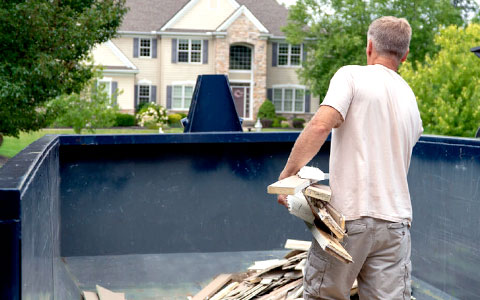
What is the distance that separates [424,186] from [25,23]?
43.9 ft

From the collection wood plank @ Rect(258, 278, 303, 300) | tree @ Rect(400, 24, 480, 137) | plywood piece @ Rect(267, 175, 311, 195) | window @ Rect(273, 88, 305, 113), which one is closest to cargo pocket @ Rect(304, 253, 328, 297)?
plywood piece @ Rect(267, 175, 311, 195)

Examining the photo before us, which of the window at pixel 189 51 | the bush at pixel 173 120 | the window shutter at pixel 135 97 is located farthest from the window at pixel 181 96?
the bush at pixel 173 120

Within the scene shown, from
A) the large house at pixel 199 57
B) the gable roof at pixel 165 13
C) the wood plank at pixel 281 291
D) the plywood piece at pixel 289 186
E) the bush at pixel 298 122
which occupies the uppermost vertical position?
the gable roof at pixel 165 13

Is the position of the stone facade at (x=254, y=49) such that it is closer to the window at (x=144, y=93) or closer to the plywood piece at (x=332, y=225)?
the window at (x=144, y=93)

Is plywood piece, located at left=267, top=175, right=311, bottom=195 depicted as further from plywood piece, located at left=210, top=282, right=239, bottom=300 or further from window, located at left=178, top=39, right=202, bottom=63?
window, located at left=178, top=39, right=202, bottom=63

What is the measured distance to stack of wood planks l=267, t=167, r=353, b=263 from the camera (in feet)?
9.82

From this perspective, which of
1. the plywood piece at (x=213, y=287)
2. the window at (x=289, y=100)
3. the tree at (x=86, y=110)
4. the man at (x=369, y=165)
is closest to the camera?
the man at (x=369, y=165)

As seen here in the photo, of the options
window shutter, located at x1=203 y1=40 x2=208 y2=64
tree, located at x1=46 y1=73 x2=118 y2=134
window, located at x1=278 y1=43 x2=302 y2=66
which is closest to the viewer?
tree, located at x1=46 y1=73 x2=118 y2=134

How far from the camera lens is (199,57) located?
45875mm

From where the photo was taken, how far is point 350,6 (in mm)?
43344

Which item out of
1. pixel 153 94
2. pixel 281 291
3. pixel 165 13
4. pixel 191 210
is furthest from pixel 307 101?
pixel 281 291

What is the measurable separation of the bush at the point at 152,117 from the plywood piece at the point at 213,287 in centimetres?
3402

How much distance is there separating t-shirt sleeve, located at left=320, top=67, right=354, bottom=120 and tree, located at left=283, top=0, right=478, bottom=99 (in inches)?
1583

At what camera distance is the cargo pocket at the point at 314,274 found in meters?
3.29
